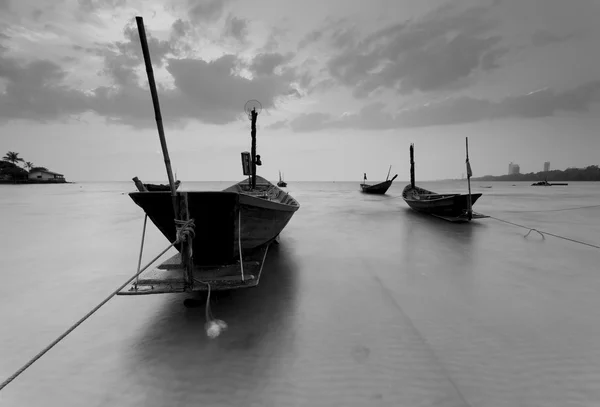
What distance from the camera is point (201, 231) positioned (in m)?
4.84

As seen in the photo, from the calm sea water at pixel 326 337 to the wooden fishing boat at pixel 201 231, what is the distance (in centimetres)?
70

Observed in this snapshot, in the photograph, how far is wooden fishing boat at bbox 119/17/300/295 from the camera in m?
3.98

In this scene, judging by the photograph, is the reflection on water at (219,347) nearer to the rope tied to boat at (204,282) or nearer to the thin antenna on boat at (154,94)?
the rope tied to boat at (204,282)

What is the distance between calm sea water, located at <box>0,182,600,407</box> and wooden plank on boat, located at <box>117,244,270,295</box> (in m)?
0.65

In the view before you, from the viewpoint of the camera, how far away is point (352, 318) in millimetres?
4559

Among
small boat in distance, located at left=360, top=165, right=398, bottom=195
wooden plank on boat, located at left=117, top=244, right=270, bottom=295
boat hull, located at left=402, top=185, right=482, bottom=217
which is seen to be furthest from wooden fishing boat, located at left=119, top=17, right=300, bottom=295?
small boat in distance, located at left=360, top=165, right=398, bottom=195

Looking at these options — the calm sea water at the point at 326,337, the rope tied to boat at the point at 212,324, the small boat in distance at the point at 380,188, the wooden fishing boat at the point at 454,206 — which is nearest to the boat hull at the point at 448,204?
the wooden fishing boat at the point at 454,206

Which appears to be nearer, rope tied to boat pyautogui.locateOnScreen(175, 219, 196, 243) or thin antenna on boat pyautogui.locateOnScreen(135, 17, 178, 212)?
thin antenna on boat pyautogui.locateOnScreen(135, 17, 178, 212)

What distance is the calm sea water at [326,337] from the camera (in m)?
2.91

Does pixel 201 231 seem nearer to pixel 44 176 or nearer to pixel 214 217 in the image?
pixel 214 217

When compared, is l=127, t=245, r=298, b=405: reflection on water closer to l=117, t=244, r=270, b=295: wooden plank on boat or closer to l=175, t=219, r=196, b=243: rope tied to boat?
l=117, t=244, r=270, b=295: wooden plank on boat

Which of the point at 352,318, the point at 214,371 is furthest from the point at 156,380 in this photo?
the point at 352,318

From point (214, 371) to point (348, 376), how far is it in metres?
1.65

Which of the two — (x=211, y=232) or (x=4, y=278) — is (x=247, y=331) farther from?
(x=4, y=278)
